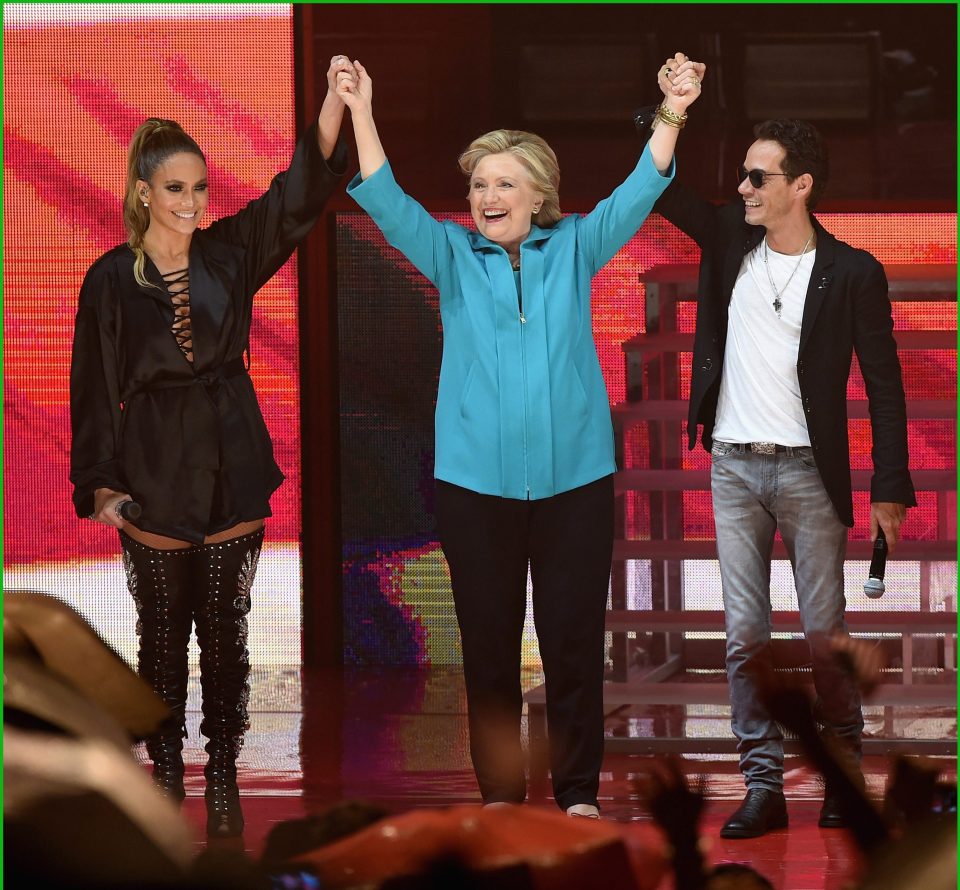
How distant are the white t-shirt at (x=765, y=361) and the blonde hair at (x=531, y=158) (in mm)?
499

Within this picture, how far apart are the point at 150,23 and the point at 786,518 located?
124 inches

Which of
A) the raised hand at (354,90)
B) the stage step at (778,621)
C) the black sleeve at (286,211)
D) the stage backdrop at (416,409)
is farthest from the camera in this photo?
the stage backdrop at (416,409)

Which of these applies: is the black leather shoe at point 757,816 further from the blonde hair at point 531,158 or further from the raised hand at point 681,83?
the raised hand at point 681,83

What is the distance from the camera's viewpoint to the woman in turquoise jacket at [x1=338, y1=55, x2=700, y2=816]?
272cm

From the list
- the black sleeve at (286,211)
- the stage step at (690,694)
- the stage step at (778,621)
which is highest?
the black sleeve at (286,211)

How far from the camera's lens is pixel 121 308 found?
287 centimetres

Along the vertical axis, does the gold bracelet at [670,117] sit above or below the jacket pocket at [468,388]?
above

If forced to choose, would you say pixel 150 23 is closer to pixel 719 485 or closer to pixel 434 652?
pixel 434 652

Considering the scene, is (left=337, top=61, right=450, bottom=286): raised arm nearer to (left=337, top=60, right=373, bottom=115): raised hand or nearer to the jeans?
(left=337, top=60, right=373, bottom=115): raised hand

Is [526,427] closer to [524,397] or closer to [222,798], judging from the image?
[524,397]

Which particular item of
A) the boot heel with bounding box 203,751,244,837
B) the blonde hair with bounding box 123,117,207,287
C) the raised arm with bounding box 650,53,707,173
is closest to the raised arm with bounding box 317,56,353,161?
the blonde hair with bounding box 123,117,207,287

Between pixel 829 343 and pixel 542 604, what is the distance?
82cm

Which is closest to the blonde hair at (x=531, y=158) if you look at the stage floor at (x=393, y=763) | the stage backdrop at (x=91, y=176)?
the stage floor at (x=393, y=763)

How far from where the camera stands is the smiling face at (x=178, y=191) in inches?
113
